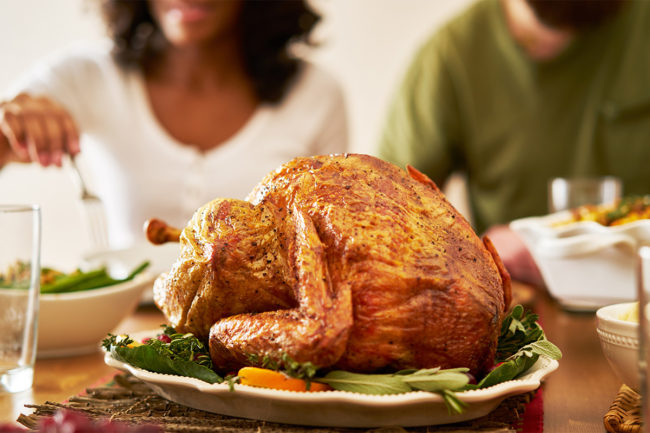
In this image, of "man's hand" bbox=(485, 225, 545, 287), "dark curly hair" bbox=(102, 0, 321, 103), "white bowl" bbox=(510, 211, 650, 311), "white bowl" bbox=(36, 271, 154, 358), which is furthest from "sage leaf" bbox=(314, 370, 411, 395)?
"dark curly hair" bbox=(102, 0, 321, 103)

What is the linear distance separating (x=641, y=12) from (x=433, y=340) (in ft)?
10.6

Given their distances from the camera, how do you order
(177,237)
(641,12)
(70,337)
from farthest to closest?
(641,12)
(70,337)
(177,237)

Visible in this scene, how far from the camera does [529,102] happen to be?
3.63 metres

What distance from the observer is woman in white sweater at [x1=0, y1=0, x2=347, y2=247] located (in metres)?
3.19

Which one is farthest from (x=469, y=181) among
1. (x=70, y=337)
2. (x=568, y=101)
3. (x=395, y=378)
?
(x=395, y=378)

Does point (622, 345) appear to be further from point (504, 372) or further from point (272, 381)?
point (272, 381)

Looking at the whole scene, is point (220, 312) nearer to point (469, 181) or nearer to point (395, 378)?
point (395, 378)

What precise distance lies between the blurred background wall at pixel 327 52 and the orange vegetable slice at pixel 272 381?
4.12 meters

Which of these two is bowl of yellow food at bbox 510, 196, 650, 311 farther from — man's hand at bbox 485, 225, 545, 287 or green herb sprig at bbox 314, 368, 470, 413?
green herb sprig at bbox 314, 368, 470, 413

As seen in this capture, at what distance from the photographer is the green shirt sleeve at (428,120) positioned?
379 centimetres

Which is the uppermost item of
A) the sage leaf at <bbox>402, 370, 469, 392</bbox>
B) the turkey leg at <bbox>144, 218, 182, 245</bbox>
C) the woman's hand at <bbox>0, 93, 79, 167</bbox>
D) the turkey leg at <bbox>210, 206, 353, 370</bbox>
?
the woman's hand at <bbox>0, 93, 79, 167</bbox>

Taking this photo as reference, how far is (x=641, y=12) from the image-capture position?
3.55 m

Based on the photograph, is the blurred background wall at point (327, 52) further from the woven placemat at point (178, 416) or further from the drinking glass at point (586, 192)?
the woven placemat at point (178, 416)

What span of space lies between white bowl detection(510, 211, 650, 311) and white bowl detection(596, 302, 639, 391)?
0.66 metres
